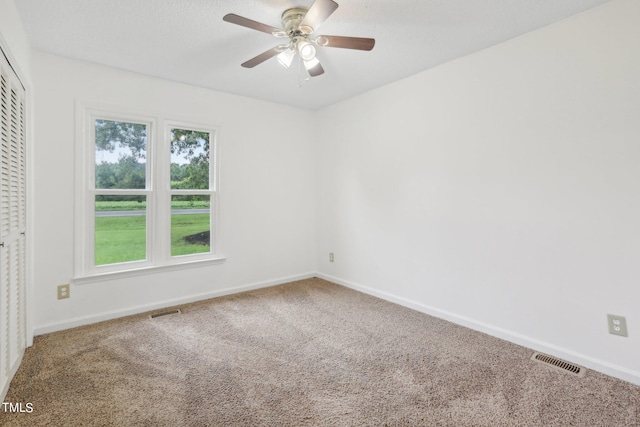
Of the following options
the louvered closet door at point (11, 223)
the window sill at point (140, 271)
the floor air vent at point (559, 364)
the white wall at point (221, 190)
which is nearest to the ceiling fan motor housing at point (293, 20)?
the louvered closet door at point (11, 223)

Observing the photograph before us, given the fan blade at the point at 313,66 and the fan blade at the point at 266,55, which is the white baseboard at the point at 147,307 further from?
the fan blade at the point at 313,66

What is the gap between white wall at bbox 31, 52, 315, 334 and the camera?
105 inches

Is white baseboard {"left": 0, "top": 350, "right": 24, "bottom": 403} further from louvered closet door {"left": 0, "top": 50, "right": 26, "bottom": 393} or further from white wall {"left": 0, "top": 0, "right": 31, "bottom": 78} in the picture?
white wall {"left": 0, "top": 0, "right": 31, "bottom": 78}

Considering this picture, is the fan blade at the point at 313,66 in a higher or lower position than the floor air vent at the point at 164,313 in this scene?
higher

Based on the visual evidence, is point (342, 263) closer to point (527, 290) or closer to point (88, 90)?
point (527, 290)

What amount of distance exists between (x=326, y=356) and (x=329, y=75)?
2.59m

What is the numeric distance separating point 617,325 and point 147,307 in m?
3.86

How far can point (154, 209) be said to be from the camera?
322 centimetres

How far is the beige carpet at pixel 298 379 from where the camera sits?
1659 millimetres

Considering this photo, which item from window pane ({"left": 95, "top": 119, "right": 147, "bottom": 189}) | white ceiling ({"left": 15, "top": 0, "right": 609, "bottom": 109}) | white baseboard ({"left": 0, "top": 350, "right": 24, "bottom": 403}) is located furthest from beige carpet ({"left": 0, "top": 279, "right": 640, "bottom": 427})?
white ceiling ({"left": 15, "top": 0, "right": 609, "bottom": 109})

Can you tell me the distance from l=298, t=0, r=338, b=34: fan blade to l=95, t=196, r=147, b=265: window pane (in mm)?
2398

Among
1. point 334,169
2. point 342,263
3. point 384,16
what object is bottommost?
point 342,263

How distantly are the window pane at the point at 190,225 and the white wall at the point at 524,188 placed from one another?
1925mm

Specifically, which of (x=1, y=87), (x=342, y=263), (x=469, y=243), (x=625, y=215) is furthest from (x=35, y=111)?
→ (x=625, y=215)
